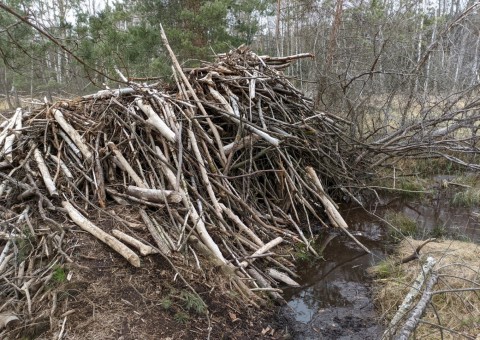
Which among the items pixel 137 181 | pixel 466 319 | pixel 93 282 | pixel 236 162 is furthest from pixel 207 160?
pixel 466 319

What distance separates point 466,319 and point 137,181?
3.41 meters

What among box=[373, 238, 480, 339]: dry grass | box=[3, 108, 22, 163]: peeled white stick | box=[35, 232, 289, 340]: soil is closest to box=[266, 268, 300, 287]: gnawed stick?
box=[35, 232, 289, 340]: soil

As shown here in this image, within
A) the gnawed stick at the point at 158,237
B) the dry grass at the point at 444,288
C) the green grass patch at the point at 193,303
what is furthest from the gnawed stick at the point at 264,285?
the dry grass at the point at 444,288

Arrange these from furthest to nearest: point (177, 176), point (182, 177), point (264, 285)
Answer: point (182, 177) → point (177, 176) → point (264, 285)

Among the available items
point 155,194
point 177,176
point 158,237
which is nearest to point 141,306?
point 158,237

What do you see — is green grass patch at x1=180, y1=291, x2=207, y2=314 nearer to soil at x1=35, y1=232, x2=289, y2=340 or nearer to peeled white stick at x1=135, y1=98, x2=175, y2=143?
soil at x1=35, y1=232, x2=289, y2=340

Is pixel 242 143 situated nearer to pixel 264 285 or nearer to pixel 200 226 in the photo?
pixel 200 226

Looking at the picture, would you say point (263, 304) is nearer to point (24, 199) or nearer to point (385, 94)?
point (24, 199)

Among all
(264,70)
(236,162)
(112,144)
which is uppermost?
→ (264,70)

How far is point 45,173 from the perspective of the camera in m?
4.02

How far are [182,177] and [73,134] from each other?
4.96 ft

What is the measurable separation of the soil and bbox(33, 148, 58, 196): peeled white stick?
660 mm

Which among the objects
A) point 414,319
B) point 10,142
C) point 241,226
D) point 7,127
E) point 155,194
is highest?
point 7,127

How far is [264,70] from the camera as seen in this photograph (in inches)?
229
